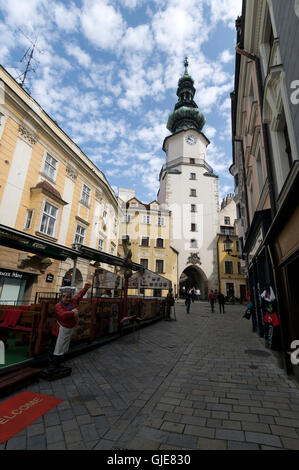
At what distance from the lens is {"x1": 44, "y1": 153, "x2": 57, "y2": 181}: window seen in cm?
1493

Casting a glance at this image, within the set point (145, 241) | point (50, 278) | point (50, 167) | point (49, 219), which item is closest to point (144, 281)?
point (50, 278)

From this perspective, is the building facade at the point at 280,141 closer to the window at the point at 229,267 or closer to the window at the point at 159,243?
the window at the point at 159,243

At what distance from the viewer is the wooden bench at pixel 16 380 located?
3.40 m

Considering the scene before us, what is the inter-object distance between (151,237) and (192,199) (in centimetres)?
1083

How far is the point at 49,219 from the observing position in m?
14.3

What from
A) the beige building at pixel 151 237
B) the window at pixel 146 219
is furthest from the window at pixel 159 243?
the window at pixel 146 219

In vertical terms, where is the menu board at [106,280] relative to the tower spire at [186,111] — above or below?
below

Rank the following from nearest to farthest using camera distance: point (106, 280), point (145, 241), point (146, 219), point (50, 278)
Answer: point (106, 280), point (50, 278), point (145, 241), point (146, 219)

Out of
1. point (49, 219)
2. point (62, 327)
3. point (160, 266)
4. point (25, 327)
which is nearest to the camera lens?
point (62, 327)

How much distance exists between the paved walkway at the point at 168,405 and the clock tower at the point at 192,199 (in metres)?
26.4

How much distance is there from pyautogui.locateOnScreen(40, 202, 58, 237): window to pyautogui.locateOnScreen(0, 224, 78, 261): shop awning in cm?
847

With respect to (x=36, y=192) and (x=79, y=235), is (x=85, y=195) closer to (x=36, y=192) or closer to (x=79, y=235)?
(x=79, y=235)

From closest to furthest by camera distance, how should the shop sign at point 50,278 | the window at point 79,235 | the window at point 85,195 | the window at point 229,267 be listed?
the shop sign at point 50,278 → the window at point 79,235 → the window at point 85,195 → the window at point 229,267

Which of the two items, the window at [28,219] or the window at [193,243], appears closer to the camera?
the window at [28,219]
